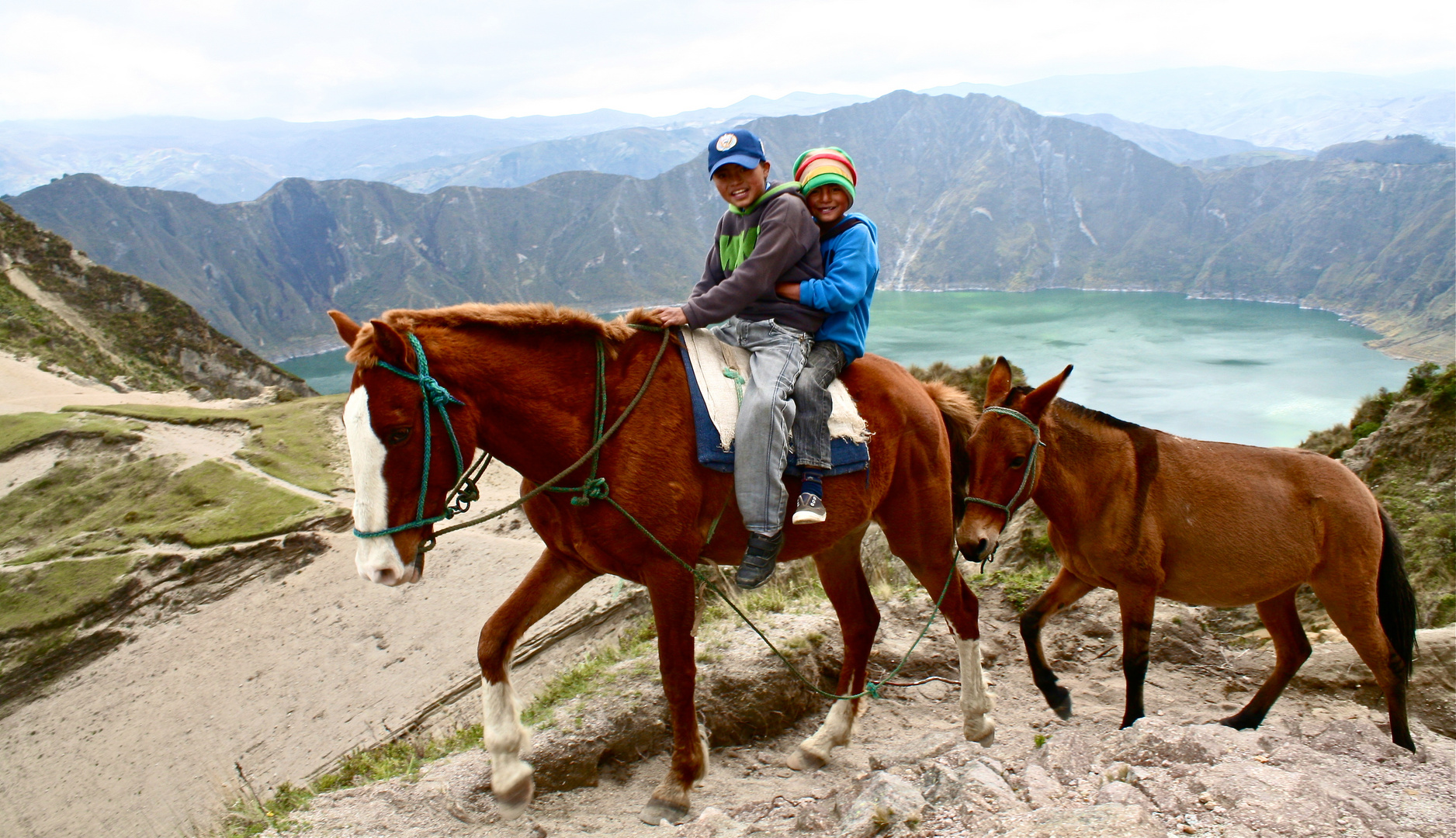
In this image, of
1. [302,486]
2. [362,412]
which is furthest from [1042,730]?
[302,486]

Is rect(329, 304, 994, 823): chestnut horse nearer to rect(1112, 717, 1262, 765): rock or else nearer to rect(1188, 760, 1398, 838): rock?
rect(1112, 717, 1262, 765): rock

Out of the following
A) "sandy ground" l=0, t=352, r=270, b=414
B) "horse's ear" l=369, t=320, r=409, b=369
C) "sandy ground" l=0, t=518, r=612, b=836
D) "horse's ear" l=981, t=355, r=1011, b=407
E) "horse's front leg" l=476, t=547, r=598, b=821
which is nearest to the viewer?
"horse's ear" l=369, t=320, r=409, b=369

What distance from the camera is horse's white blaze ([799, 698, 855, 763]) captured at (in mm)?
4277

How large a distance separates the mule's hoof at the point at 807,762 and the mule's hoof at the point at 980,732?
34.7 inches

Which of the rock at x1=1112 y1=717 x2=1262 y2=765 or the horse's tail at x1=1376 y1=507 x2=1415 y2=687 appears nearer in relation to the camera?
the rock at x1=1112 y1=717 x2=1262 y2=765

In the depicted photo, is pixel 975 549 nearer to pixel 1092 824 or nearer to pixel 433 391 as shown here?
pixel 1092 824

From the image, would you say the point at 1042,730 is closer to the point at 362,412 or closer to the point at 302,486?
the point at 362,412

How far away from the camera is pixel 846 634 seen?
4551 millimetres

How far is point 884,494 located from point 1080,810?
172 centimetres

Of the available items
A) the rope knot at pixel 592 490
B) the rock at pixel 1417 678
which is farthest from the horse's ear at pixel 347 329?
the rock at pixel 1417 678

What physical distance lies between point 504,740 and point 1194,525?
4006mm

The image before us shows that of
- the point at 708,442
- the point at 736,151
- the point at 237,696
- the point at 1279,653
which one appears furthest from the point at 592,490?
the point at 237,696

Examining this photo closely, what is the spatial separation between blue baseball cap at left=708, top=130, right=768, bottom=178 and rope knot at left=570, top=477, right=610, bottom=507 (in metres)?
1.66

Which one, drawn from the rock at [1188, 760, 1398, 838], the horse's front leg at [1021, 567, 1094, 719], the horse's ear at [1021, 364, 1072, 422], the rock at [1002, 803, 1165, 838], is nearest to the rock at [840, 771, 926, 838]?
the rock at [1002, 803, 1165, 838]
